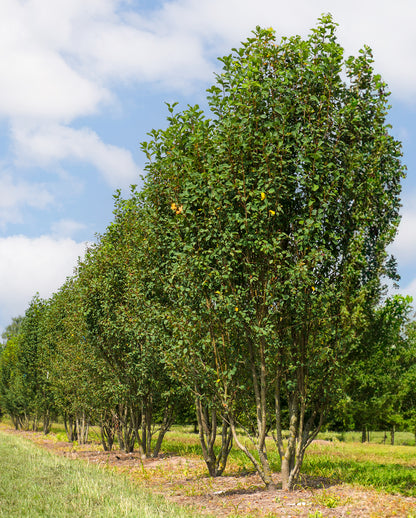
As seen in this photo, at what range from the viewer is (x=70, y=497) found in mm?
8578

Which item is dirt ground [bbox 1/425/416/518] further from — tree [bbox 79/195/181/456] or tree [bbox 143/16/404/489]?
tree [bbox 79/195/181/456]

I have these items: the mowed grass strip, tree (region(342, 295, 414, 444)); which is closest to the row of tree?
the mowed grass strip

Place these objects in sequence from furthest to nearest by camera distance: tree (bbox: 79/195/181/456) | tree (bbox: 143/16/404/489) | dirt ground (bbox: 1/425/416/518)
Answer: tree (bbox: 79/195/181/456) < tree (bbox: 143/16/404/489) < dirt ground (bbox: 1/425/416/518)

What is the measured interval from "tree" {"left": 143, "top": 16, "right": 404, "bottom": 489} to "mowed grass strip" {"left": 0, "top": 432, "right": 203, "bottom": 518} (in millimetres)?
2511

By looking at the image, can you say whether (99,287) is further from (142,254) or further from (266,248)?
(266,248)

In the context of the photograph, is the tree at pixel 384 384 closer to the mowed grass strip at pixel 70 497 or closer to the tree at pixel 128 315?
the tree at pixel 128 315

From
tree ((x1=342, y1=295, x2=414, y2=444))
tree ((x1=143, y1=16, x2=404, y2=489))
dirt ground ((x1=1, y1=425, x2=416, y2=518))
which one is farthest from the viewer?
tree ((x1=342, y1=295, x2=414, y2=444))

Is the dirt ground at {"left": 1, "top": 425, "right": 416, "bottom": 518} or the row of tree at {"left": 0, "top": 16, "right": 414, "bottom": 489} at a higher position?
the row of tree at {"left": 0, "top": 16, "right": 414, "bottom": 489}

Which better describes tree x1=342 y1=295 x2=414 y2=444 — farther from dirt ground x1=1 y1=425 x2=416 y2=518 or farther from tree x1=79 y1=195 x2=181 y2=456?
dirt ground x1=1 y1=425 x2=416 y2=518

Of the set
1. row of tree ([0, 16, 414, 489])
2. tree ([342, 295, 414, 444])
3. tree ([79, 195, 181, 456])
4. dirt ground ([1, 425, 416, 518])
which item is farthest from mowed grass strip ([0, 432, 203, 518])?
tree ([342, 295, 414, 444])

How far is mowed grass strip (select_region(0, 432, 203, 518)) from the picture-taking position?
741 cm

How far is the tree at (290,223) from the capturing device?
9180 mm

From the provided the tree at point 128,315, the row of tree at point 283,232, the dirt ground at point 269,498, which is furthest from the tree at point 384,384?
the row of tree at point 283,232

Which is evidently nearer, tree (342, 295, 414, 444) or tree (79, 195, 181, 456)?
tree (79, 195, 181, 456)
